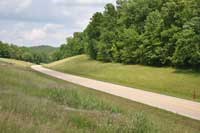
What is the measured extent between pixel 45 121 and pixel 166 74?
48169 millimetres

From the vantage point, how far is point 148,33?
6488 centimetres

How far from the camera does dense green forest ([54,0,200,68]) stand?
5184 centimetres

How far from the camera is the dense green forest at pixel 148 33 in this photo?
5184cm

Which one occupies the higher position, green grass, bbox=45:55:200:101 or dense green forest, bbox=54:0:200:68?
dense green forest, bbox=54:0:200:68

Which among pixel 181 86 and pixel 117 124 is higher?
pixel 117 124

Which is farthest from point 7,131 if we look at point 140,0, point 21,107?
point 140,0

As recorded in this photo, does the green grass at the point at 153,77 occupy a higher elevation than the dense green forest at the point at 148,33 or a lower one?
lower

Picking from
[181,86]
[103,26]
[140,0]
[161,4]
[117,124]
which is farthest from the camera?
[103,26]

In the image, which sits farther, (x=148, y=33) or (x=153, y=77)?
(x=148, y=33)

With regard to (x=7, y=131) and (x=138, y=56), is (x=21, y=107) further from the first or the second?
(x=138, y=56)

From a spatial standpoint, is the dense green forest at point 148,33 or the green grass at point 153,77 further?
the dense green forest at point 148,33

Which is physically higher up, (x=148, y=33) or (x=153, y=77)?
(x=148, y=33)

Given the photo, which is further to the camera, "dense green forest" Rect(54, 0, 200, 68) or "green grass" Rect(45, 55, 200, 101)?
Result: "dense green forest" Rect(54, 0, 200, 68)

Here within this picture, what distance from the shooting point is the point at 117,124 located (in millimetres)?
9789
